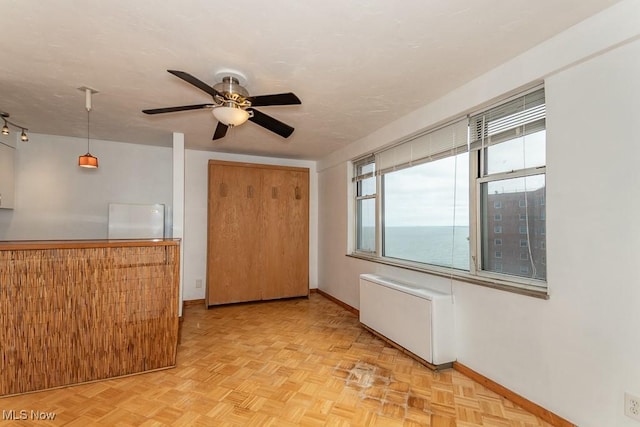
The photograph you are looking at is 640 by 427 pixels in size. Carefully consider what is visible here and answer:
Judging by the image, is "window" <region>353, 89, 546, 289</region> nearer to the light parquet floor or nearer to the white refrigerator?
the light parquet floor

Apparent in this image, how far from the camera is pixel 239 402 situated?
2248 mm

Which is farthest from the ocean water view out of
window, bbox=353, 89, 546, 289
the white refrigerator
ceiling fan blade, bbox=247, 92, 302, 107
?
the white refrigerator

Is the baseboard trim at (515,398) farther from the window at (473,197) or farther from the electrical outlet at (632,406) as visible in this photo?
the window at (473,197)

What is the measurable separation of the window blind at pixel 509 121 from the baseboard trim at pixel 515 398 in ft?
6.35

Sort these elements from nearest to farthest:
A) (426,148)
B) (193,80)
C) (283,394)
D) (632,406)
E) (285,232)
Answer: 1. (632,406)
2. (193,80)
3. (283,394)
4. (426,148)
5. (285,232)

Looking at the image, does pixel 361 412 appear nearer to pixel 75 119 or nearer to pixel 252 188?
pixel 252 188

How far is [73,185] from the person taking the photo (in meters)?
4.45

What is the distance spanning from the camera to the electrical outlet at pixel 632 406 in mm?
1611

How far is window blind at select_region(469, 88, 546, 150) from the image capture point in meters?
2.21

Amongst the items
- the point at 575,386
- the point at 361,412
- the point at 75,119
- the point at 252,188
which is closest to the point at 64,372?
the point at 361,412

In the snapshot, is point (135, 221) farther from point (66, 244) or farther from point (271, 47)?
point (271, 47)

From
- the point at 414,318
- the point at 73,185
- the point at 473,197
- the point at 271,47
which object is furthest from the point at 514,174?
the point at 73,185

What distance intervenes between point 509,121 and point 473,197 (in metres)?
0.68

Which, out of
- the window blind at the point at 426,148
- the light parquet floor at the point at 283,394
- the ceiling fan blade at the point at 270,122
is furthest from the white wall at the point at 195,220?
the window blind at the point at 426,148
